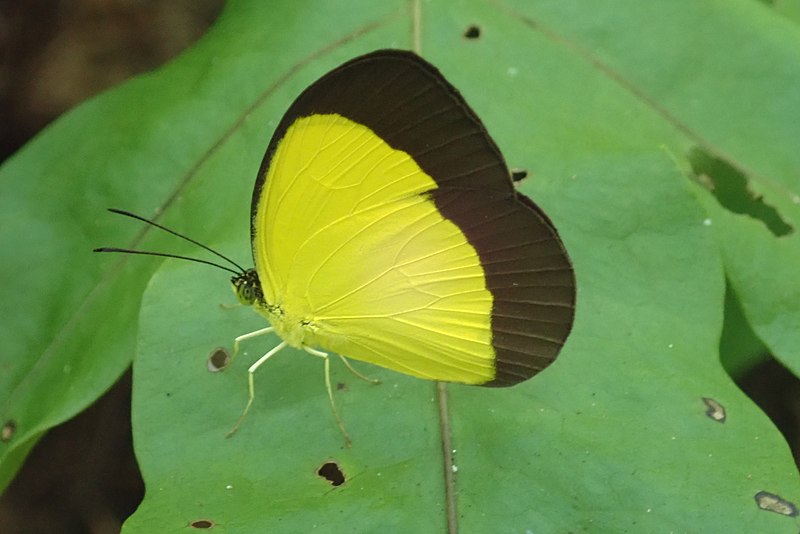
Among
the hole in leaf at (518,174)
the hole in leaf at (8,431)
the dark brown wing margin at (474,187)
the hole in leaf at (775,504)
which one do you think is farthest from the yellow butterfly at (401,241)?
the hole in leaf at (8,431)

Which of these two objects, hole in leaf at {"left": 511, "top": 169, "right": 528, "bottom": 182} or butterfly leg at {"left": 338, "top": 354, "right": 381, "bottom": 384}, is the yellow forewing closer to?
butterfly leg at {"left": 338, "top": 354, "right": 381, "bottom": 384}

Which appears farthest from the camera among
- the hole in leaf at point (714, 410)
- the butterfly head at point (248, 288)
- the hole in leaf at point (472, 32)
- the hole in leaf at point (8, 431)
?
the hole in leaf at point (472, 32)

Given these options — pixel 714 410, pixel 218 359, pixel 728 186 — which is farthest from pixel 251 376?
pixel 728 186

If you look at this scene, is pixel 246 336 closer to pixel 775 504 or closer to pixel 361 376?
pixel 361 376

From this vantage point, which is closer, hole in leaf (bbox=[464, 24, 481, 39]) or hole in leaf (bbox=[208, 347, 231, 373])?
hole in leaf (bbox=[208, 347, 231, 373])

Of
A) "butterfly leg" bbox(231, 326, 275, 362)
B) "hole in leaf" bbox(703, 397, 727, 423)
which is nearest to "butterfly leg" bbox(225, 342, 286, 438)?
"butterfly leg" bbox(231, 326, 275, 362)

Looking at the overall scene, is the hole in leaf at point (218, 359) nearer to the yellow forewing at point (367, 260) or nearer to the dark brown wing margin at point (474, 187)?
the yellow forewing at point (367, 260)

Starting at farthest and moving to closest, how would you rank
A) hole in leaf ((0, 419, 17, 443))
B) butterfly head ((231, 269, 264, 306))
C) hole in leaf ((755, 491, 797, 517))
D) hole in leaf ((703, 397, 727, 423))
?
hole in leaf ((0, 419, 17, 443)) → butterfly head ((231, 269, 264, 306)) → hole in leaf ((703, 397, 727, 423)) → hole in leaf ((755, 491, 797, 517))
